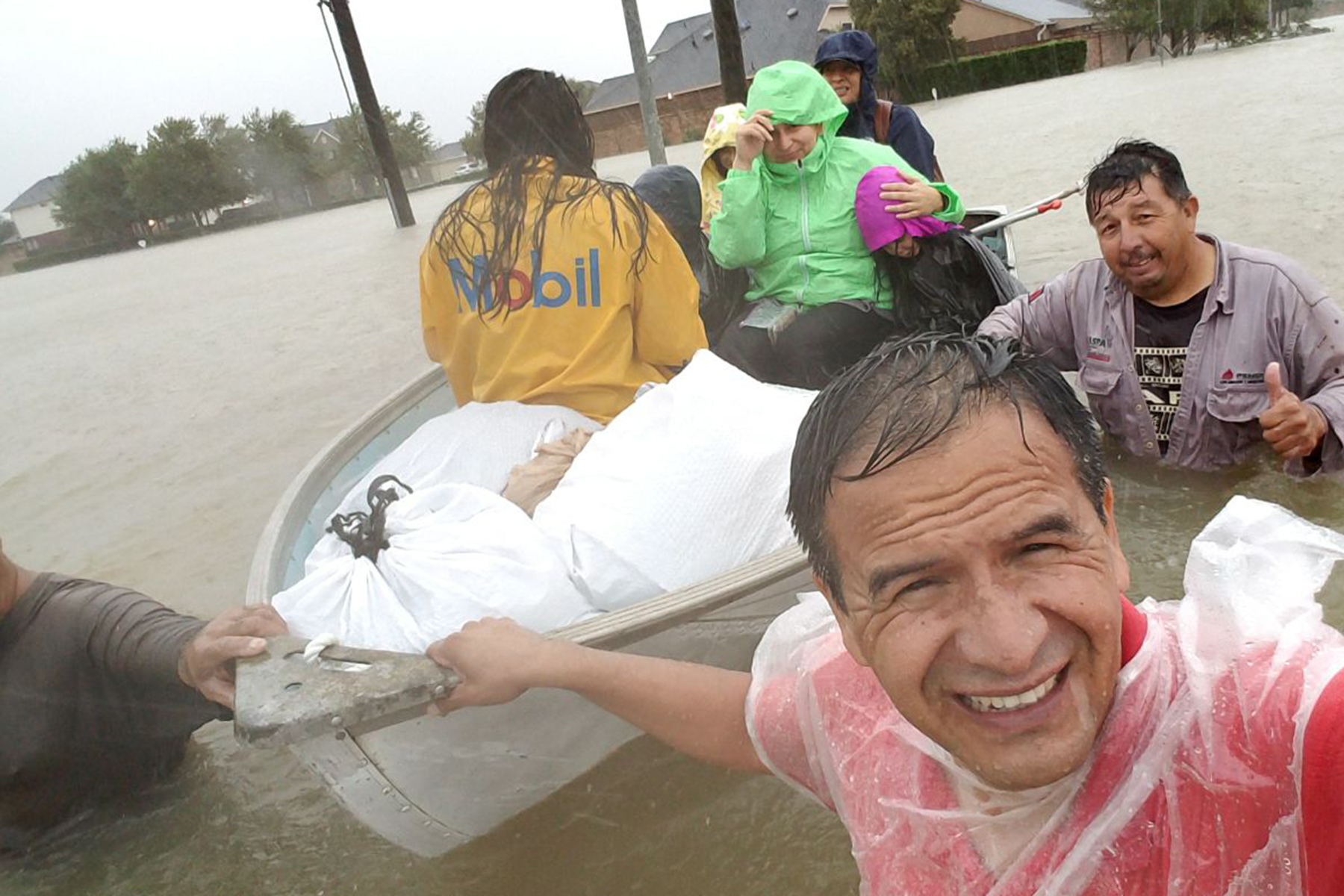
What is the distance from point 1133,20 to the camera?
39906 mm

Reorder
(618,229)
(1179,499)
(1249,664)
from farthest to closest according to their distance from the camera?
(1179,499) < (618,229) < (1249,664)

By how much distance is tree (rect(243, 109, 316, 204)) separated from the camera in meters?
54.0

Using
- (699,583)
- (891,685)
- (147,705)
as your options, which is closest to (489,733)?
(699,583)

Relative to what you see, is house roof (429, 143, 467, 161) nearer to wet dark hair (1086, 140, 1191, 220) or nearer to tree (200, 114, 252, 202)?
tree (200, 114, 252, 202)

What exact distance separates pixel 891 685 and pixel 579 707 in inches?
46.6

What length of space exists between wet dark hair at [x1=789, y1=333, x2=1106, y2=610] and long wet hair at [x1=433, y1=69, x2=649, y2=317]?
172 centimetres

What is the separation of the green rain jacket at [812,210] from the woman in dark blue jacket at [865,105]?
3.82 feet

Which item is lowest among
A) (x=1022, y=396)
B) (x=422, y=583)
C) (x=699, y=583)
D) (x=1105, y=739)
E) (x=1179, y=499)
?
(x=1179, y=499)

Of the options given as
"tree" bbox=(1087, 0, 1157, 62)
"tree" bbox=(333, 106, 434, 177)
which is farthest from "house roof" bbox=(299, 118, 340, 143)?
"tree" bbox=(1087, 0, 1157, 62)

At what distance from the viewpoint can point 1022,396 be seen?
3.11 ft

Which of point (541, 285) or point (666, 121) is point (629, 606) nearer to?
point (541, 285)

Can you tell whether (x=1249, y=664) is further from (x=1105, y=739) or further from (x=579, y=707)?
(x=579, y=707)

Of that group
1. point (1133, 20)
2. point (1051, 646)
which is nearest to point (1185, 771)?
point (1051, 646)

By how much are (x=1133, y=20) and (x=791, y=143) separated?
43.7 metres
